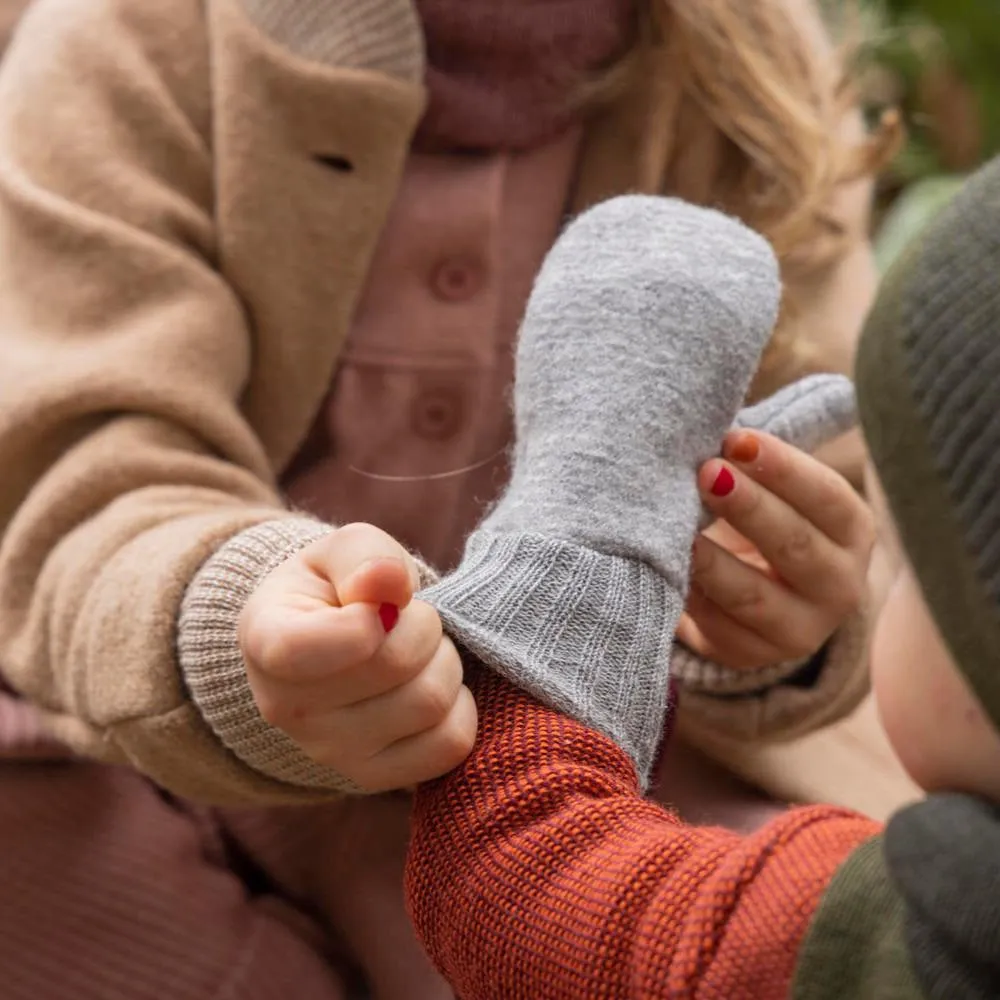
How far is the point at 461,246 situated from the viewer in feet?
1.66

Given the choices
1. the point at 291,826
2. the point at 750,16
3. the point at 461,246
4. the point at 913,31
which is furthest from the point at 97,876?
the point at 913,31

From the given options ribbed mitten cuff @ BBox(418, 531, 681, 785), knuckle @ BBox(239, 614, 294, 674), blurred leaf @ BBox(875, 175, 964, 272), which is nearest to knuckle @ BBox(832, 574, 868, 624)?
ribbed mitten cuff @ BBox(418, 531, 681, 785)

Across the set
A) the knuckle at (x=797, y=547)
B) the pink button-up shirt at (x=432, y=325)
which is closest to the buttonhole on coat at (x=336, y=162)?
the pink button-up shirt at (x=432, y=325)

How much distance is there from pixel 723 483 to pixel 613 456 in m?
0.05

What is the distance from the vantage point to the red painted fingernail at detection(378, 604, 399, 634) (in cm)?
28

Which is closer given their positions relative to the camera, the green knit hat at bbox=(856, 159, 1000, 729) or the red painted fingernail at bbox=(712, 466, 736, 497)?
the green knit hat at bbox=(856, 159, 1000, 729)

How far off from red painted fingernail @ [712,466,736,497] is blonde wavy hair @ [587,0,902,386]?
0.17 m

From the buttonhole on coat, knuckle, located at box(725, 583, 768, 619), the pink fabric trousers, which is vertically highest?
the buttonhole on coat

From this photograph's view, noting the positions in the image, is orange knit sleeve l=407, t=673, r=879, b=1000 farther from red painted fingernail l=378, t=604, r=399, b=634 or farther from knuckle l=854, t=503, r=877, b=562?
knuckle l=854, t=503, r=877, b=562

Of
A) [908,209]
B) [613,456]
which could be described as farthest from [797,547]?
[908,209]

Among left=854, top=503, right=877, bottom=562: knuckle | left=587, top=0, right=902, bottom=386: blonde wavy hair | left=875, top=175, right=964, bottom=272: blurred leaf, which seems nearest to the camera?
left=854, top=503, right=877, bottom=562: knuckle

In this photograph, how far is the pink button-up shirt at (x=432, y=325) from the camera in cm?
49

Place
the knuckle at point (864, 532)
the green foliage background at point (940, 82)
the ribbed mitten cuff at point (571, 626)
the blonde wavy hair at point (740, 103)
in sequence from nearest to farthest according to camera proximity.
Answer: the ribbed mitten cuff at point (571, 626)
the knuckle at point (864, 532)
the blonde wavy hair at point (740, 103)
the green foliage background at point (940, 82)

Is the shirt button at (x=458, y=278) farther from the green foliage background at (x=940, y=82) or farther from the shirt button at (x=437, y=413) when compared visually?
the green foliage background at (x=940, y=82)
